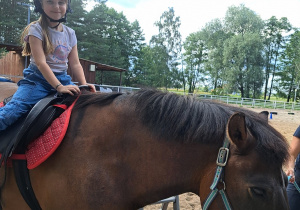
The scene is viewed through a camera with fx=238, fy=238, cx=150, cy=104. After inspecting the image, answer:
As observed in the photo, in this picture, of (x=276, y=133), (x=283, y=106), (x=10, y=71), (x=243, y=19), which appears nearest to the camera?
(x=276, y=133)

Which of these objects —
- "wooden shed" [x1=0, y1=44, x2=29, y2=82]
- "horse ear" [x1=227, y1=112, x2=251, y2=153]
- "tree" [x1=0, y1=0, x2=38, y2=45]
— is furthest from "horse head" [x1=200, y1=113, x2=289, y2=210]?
"tree" [x1=0, y1=0, x2=38, y2=45]

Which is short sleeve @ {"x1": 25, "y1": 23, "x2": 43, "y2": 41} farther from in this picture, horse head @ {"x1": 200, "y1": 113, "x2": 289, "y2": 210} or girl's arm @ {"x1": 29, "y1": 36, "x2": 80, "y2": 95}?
horse head @ {"x1": 200, "y1": 113, "x2": 289, "y2": 210}

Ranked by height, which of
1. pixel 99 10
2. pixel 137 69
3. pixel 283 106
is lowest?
Answer: pixel 283 106

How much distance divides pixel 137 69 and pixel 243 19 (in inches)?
824

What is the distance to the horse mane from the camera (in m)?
1.35

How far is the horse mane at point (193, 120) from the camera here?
4.42 ft

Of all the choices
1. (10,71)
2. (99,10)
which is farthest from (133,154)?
(99,10)

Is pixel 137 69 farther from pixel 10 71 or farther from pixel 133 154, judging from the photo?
pixel 133 154

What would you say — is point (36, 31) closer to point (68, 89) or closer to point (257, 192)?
point (68, 89)

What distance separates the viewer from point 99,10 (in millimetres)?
36406

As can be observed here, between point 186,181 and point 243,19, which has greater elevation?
point 243,19

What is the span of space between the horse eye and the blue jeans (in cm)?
163

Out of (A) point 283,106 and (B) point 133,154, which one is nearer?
(B) point 133,154

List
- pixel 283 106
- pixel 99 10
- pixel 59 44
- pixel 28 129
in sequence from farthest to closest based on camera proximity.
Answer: pixel 99 10 → pixel 283 106 → pixel 59 44 → pixel 28 129
